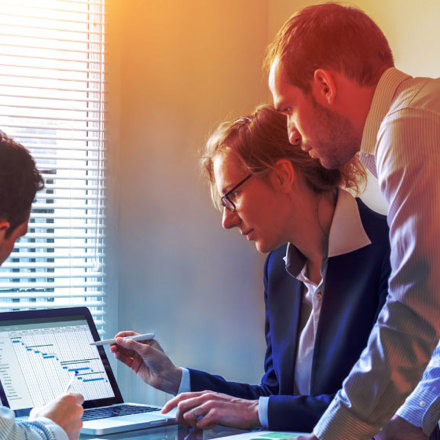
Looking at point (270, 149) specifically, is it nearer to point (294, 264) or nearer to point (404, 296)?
point (294, 264)

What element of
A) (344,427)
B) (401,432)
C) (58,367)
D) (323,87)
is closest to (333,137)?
(323,87)

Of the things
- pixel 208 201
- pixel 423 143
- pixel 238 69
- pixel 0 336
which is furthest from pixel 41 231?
pixel 423 143

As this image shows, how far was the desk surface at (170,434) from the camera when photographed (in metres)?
1.60

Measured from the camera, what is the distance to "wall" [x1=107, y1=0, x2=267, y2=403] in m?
2.81

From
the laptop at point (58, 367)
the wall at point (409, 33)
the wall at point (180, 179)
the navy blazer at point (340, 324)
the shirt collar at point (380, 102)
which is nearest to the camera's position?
the shirt collar at point (380, 102)

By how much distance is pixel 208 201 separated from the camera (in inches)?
117

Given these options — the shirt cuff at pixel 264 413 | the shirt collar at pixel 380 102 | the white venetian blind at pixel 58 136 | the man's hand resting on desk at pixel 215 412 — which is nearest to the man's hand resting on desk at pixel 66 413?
the man's hand resting on desk at pixel 215 412

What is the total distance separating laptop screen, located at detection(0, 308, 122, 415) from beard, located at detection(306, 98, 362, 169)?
2.91 feet

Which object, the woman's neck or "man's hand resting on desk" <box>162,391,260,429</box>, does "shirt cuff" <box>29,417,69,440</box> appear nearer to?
"man's hand resting on desk" <box>162,391,260,429</box>

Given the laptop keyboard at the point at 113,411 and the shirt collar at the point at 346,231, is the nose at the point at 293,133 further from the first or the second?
the laptop keyboard at the point at 113,411

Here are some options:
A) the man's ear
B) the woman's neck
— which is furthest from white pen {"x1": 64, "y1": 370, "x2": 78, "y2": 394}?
the woman's neck

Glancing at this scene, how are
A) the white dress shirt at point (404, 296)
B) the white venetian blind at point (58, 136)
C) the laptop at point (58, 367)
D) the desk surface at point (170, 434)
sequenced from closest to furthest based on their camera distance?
the white dress shirt at point (404, 296)
the desk surface at point (170, 434)
the laptop at point (58, 367)
the white venetian blind at point (58, 136)

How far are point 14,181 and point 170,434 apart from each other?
70 centimetres

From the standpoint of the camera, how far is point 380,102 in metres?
1.43
